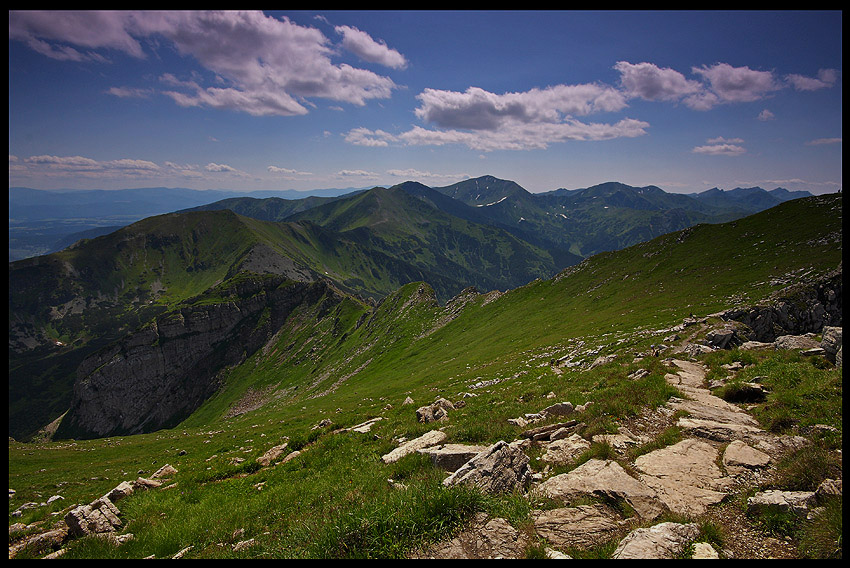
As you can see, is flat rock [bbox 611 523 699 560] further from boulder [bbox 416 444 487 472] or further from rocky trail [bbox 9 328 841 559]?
boulder [bbox 416 444 487 472]

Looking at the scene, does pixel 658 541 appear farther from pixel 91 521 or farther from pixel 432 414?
pixel 91 521

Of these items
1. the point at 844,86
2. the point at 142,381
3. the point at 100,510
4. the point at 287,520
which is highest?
the point at 844,86

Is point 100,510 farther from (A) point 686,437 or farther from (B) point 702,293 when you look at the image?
(B) point 702,293

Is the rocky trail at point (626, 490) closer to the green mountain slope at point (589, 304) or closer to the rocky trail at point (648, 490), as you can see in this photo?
the rocky trail at point (648, 490)

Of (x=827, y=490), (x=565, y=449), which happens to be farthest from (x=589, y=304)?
(x=827, y=490)

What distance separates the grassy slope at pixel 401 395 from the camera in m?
7.97

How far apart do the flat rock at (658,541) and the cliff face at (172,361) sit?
162 m

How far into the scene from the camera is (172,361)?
173 m

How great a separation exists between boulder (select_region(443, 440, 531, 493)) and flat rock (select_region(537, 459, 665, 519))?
1.85 ft
